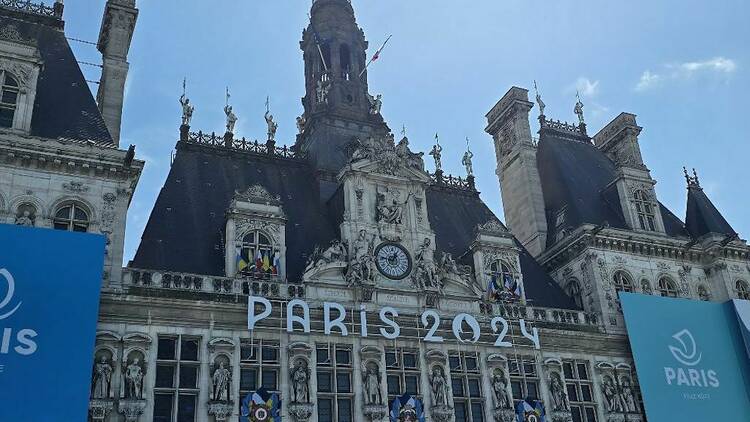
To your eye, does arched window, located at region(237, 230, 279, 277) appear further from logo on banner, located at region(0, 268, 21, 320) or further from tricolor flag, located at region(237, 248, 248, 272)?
logo on banner, located at region(0, 268, 21, 320)

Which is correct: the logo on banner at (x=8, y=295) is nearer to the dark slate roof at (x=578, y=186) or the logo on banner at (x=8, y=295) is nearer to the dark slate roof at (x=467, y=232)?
the dark slate roof at (x=467, y=232)

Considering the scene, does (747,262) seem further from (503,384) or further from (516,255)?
(503,384)

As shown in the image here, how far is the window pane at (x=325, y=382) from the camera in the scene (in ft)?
99.0

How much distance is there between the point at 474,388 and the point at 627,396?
8.42 meters

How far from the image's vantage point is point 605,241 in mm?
40562

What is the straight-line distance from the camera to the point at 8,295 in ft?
83.7

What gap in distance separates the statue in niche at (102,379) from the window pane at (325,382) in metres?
8.01

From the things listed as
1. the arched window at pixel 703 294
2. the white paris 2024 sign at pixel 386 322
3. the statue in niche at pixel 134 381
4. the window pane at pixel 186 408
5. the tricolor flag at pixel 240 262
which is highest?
the arched window at pixel 703 294

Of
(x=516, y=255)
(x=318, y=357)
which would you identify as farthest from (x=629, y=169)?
(x=318, y=357)

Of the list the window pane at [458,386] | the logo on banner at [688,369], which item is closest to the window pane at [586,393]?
the logo on banner at [688,369]

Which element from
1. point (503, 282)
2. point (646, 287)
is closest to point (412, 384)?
point (503, 282)

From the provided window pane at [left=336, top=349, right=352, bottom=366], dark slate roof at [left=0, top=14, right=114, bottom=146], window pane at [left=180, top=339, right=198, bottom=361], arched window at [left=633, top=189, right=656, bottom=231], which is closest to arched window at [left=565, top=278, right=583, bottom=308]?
arched window at [left=633, top=189, right=656, bottom=231]

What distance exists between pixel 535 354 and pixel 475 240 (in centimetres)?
628

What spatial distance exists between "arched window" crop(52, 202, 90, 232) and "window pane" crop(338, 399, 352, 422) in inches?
470
